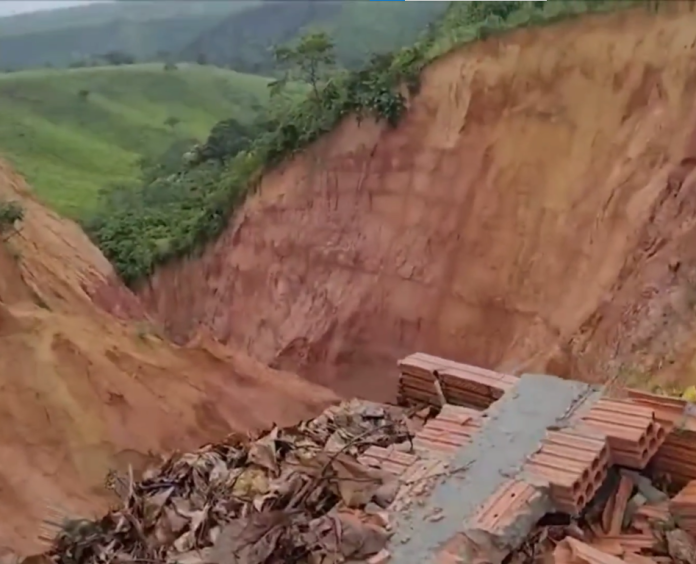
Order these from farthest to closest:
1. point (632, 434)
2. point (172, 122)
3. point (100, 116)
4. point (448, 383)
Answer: point (172, 122), point (100, 116), point (448, 383), point (632, 434)

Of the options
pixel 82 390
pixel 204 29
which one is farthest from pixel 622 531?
pixel 204 29

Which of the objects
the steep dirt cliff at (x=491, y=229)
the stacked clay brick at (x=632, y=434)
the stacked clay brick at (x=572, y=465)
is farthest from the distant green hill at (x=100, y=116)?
the stacked clay brick at (x=632, y=434)

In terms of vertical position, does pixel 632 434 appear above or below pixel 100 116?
below

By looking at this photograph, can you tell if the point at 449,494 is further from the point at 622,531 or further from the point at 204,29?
the point at 204,29

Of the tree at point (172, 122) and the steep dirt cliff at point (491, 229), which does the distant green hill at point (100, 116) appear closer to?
the tree at point (172, 122)

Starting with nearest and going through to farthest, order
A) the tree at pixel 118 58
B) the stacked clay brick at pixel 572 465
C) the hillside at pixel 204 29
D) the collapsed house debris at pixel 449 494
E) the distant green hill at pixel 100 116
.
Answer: the collapsed house debris at pixel 449 494, the stacked clay brick at pixel 572 465, the distant green hill at pixel 100 116, the hillside at pixel 204 29, the tree at pixel 118 58

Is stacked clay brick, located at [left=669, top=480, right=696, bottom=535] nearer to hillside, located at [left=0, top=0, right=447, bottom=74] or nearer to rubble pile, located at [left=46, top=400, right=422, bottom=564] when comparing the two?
rubble pile, located at [left=46, top=400, right=422, bottom=564]

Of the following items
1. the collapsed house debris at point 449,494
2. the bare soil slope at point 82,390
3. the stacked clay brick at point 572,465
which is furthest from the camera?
the bare soil slope at point 82,390
